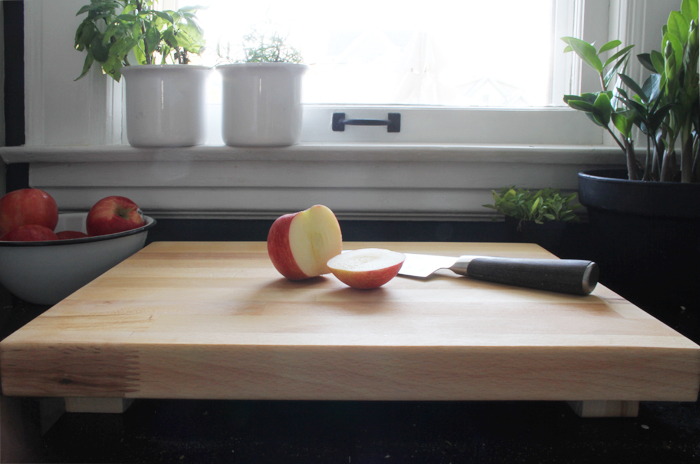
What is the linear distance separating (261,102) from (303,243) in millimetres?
410

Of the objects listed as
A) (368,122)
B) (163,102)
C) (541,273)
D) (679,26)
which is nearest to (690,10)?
(679,26)

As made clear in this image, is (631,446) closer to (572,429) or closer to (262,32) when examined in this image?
(572,429)

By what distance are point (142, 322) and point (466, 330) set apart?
1.06ft

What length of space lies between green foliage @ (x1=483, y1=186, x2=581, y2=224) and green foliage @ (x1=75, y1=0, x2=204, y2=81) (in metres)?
0.67

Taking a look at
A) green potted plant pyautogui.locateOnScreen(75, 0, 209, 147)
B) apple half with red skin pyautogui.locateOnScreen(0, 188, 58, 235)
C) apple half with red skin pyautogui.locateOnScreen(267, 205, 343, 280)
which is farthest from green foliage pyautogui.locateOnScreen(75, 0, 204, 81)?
apple half with red skin pyautogui.locateOnScreen(267, 205, 343, 280)

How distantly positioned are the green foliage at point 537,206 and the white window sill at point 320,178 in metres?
0.11

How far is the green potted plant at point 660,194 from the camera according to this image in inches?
27.6

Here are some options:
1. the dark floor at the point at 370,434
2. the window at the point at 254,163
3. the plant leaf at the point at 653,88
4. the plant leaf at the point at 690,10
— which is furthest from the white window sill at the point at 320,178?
the dark floor at the point at 370,434

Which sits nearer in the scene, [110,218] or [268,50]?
[110,218]

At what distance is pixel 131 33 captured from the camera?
0.93 m

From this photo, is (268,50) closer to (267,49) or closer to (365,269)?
(267,49)

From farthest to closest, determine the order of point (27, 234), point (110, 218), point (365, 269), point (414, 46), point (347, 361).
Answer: point (414, 46), point (110, 218), point (27, 234), point (365, 269), point (347, 361)

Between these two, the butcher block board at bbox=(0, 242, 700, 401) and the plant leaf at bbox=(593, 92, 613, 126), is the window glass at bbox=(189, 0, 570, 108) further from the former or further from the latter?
the butcher block board at bbox=(0, 242, 700, 401)

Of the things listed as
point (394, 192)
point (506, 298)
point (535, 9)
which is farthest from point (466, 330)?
point (535, 9)
